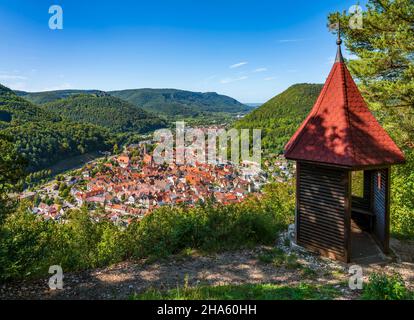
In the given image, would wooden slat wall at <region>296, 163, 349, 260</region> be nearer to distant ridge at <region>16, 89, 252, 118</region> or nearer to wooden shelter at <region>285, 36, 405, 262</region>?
wooden shelter at <region>285, 36, 405, 262</region>

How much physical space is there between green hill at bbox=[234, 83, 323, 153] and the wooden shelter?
112 feet

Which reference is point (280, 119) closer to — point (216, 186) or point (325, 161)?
point (216, 186)

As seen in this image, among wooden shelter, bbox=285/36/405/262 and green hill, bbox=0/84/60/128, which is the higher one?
green hill, bbox=0/84/60/128

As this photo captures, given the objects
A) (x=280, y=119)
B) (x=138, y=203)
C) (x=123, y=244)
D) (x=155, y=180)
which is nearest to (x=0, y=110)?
(x=155, y=180)

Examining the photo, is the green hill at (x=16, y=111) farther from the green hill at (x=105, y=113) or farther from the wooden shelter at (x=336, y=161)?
the wooden shelter at (x=336, y=161)

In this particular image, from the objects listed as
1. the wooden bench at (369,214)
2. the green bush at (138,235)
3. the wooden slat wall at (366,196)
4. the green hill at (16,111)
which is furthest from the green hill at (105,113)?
the wooden bench at (369,214)

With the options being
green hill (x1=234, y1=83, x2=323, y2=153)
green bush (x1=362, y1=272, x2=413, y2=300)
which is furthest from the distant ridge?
green bush (x1=362, y1=272, x2=413, y2=300)

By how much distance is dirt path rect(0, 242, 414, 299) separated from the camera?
4309 mm

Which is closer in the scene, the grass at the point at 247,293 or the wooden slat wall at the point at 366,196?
the grass at the point at 247,293

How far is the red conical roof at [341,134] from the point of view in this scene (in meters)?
5.30

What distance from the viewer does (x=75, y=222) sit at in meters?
6.46

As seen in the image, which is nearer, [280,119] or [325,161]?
[325,161]

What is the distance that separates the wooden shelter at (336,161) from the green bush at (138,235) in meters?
1.26

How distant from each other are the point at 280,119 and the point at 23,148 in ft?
120
